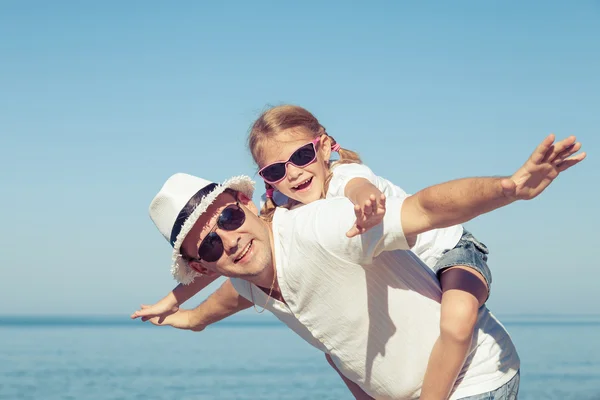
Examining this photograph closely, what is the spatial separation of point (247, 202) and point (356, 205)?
1134 mm

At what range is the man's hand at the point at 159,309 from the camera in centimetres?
438

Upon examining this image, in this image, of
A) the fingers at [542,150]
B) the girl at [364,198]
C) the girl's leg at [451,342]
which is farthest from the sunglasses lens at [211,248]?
the fingers at [542,150]

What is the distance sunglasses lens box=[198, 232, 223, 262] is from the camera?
3502 millimetres

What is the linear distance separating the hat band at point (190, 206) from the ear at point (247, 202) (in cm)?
15

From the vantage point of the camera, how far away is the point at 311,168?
468 cm

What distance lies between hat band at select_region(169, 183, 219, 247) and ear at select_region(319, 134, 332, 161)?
4.56ft

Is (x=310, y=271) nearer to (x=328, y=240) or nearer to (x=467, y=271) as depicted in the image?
(x=328, y=240)

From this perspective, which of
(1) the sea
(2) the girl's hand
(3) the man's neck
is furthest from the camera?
(1) the sea

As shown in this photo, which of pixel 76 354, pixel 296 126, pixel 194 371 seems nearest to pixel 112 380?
pixel 194 371

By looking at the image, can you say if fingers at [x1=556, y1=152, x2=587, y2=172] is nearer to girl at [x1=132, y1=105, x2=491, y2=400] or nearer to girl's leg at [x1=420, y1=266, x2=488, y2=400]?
girl at [x1=132, y1=105, x2=491, y2=400]

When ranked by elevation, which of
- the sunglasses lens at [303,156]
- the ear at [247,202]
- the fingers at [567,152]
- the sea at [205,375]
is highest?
the fingers at [567,152]

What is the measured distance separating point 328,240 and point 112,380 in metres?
15.1

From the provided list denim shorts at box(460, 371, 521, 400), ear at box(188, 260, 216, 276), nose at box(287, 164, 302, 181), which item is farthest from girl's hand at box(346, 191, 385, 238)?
nose at box(287, 164, 302, 181)

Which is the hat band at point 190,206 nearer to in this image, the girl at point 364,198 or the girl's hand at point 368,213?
the girl at point 364,198
